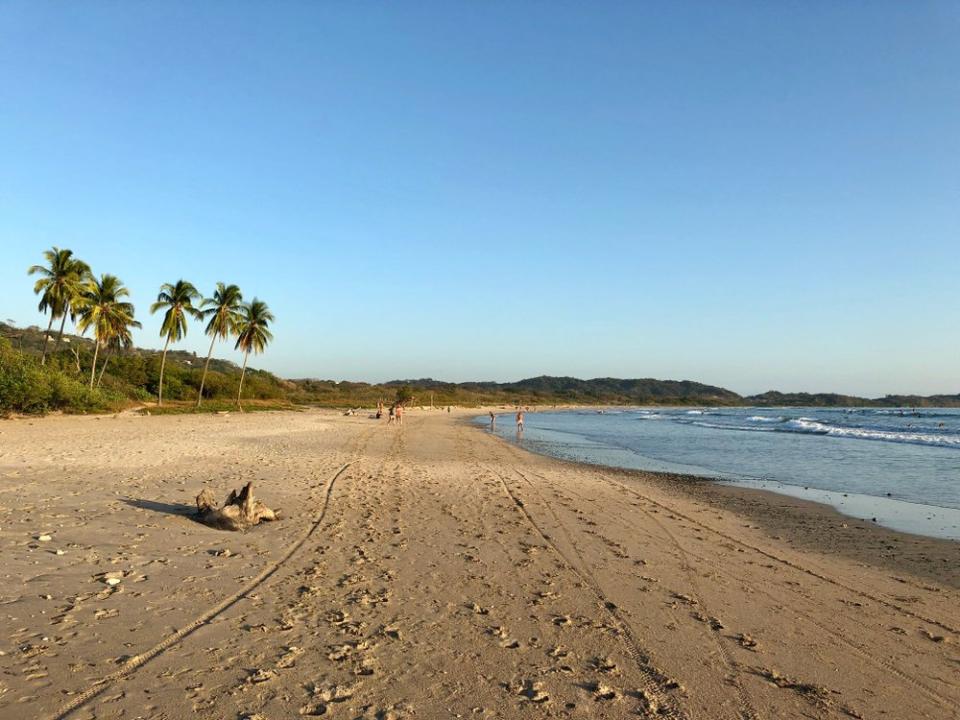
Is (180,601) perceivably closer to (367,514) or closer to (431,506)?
(367,514)

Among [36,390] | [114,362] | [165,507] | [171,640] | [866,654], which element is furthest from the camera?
[114,362]

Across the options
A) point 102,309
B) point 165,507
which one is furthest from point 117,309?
point 165,507

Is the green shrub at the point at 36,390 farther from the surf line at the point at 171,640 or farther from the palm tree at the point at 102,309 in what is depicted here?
the surf line at the point at 171,640

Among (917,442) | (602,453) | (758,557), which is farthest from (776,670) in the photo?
(917,442)

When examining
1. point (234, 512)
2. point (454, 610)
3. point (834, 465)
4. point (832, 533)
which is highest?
point (234, 512)

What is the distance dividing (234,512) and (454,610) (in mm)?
4480

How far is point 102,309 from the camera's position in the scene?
1690 inches

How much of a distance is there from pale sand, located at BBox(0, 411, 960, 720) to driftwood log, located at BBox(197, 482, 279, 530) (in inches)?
10.5

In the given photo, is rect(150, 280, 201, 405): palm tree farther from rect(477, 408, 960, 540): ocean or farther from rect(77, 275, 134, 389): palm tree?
rect(477, 408, 960, 540): ocean

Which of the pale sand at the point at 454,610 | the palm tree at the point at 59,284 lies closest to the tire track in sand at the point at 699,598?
the pale sand at the point at 454,610

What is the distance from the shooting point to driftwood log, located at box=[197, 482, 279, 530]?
889cm

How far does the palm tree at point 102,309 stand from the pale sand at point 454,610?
35.0 meters

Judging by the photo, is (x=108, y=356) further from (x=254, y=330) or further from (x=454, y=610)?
(x=454, y=610)

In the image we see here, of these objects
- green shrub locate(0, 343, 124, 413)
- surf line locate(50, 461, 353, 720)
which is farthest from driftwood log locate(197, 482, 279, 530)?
green shrub locate(0, 343, 124, 413)
